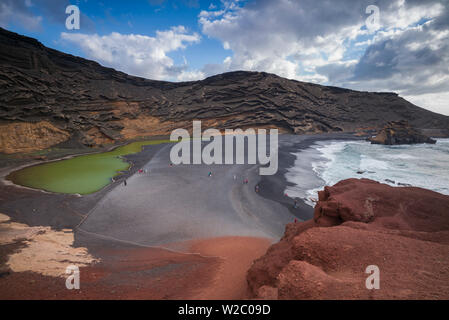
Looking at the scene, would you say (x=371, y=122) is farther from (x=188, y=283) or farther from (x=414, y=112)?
(x=188, y=283)

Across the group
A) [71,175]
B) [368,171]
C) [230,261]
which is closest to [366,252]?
[230,261]

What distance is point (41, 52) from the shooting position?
37406 millimetres

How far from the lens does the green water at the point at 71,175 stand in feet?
54.3

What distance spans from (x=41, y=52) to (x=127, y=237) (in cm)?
4899

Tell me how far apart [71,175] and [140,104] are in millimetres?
37794

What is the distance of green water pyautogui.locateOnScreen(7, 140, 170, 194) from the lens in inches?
652

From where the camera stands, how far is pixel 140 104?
52.8 m

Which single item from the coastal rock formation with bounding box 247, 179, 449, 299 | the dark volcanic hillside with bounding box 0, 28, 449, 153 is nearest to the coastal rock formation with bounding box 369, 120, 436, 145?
the dark volcanic hillside with bounding box 0, 28, 449, 153

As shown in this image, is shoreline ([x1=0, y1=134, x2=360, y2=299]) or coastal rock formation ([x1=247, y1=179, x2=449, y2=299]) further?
shoreline ([x1=0, y1=134, x2=360, y2=299])

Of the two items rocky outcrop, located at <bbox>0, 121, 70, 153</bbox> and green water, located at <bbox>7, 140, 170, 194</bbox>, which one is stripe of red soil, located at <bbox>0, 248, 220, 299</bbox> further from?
rocky outcrop, located at <bbox>0, 121, 70, 153</bbox>

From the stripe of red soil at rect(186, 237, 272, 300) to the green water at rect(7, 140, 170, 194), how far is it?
12.4m

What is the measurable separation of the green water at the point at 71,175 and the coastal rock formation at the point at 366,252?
682 inches

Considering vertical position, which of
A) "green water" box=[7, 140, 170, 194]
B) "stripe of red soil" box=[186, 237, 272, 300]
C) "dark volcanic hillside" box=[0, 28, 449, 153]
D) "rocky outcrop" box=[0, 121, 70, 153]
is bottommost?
"stripe of red soil" box=[186, 237, 272, 300]
